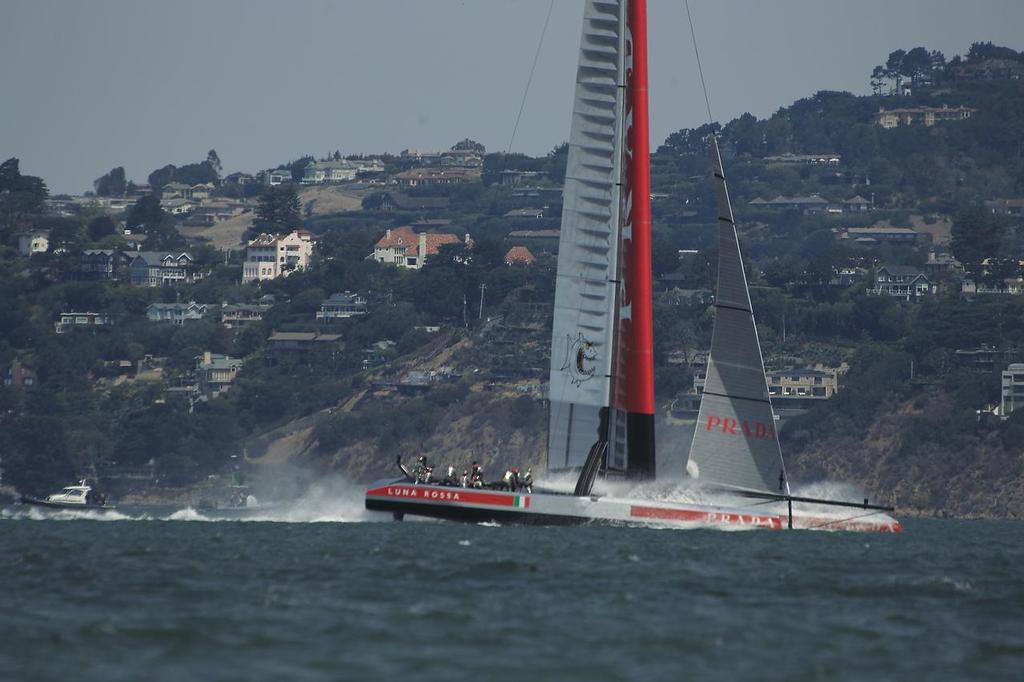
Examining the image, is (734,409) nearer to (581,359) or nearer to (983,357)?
(581,359)

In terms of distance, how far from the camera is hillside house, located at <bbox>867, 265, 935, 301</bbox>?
190m

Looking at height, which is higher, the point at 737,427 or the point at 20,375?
the point at 737,427

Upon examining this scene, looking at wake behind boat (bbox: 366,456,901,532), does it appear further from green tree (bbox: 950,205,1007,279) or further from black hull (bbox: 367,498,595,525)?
green tree (bbox: 950,205,1007,279)

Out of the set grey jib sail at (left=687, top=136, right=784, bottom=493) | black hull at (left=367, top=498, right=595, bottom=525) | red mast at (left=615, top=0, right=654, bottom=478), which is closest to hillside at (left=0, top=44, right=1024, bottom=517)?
grey jib sail at (left=687, top=136, right=784, bottom=493)

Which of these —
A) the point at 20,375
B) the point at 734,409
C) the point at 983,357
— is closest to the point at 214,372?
the point at 20,375

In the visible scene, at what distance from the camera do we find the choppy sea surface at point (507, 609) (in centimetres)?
2458

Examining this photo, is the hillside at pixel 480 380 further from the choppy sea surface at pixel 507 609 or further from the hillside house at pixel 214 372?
the choppy sea surface at pixel 507 609

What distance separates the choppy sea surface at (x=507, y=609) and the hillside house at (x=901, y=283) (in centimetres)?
14747

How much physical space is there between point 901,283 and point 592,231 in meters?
151

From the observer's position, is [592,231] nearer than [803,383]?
Yes

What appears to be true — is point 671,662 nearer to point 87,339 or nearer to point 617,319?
point 617,319

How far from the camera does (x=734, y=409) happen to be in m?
47.2

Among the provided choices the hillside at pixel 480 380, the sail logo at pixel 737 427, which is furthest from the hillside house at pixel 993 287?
the sail logo at pixel 737 427

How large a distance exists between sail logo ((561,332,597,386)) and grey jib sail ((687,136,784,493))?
108 inches
